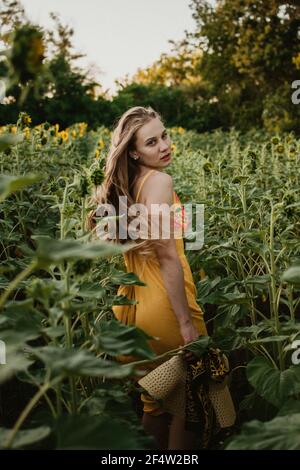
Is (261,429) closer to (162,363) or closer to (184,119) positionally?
(162,363)

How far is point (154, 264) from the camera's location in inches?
98.0

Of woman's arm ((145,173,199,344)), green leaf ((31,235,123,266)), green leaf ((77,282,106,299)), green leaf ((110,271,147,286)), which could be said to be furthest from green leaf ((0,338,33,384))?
woman's arm ((145,173,199,344))

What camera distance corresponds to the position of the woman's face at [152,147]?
8.47ft

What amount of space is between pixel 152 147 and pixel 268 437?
147cm

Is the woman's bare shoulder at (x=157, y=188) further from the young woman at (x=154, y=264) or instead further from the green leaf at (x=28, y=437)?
the green leaf at (x=28, y=437)

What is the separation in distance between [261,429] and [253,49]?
13760mm

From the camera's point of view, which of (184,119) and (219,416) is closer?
(219,416)

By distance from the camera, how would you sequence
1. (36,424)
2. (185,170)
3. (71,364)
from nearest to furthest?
(71,364) → (36,424) → (185,170)

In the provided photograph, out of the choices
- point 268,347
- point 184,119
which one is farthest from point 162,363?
point 184,119

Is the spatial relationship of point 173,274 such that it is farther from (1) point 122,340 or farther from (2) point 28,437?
(2) point 28,437

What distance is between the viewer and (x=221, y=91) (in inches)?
728

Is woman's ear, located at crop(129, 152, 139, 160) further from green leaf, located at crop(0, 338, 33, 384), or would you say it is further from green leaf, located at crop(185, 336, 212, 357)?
green leaf, located at crop(0, 338, 33, 384)

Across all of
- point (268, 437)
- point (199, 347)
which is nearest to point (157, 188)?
point (199, 347)

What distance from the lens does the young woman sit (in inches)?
95.5
